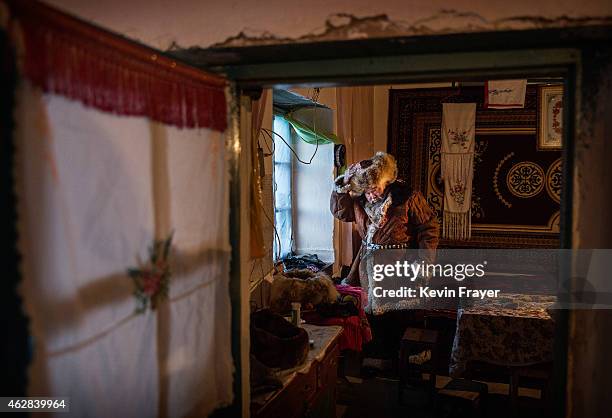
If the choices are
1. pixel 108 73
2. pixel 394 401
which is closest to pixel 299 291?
pixel 394 401

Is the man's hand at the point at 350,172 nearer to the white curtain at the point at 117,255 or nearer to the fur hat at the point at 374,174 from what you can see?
the fur hat at the point at 374,174

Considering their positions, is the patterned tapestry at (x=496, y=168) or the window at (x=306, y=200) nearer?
the window at (x=306, y=200)

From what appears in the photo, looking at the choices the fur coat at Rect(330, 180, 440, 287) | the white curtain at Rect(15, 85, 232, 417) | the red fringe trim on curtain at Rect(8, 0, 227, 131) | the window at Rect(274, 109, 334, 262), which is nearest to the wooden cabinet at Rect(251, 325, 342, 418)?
the white curtain at Rect(15, 85, 232, 417)

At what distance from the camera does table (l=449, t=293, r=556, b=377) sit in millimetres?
3408

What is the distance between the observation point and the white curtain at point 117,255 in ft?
3.25

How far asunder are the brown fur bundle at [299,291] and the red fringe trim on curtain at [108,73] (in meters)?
2.24

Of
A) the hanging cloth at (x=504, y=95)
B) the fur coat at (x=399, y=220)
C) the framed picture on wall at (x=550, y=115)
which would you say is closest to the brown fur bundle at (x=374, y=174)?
the fur coat at (x=399, y=220)

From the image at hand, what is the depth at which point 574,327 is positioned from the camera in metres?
1.46

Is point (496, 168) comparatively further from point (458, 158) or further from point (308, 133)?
point (308, 133)

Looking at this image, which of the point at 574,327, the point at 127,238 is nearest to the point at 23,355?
the point at 127,238

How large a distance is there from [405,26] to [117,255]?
103 centimetres

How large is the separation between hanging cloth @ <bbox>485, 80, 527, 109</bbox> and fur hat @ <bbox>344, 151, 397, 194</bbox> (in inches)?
59.0

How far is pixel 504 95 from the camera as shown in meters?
5.40

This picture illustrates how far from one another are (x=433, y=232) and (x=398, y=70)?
11.3 feet
